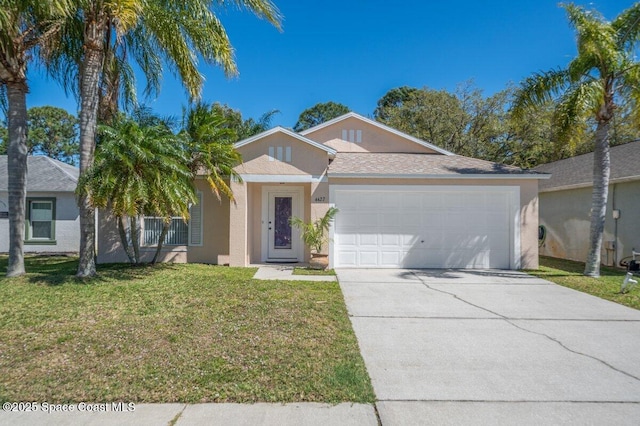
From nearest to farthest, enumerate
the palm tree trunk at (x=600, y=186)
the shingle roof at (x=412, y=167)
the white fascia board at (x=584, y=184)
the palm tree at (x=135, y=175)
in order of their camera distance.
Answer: the palm tree at (x=135, y=175) → the palm tree trunk at (x=600, y=186) → the shingle roof at (x=412, y=167) → the white fascia board at (x=584, y=184)

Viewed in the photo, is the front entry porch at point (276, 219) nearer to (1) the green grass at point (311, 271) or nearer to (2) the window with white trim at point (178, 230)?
(1) the green grass at point (311, 271)

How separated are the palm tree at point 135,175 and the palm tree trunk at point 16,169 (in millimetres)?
2217

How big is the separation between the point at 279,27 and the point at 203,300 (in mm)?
7112

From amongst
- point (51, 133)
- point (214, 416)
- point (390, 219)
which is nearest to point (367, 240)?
point (390, 219)

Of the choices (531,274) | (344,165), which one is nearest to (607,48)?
(531,274)

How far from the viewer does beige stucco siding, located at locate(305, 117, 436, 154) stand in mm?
14750

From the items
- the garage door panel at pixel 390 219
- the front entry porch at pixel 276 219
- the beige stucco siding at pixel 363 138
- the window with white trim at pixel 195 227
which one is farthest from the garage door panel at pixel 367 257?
the beige stucco siding at pixel 363 138

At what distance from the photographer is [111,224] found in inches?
432

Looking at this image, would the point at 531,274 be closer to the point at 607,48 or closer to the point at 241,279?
the point at 607,48

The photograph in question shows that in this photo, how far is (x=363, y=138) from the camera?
1487 centimetres

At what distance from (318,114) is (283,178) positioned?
29779 mm

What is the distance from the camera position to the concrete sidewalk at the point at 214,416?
2.97 metres

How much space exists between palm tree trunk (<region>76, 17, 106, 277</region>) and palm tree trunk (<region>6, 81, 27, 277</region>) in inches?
64.7

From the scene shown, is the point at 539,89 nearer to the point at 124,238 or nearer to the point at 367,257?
the point at 367,257
